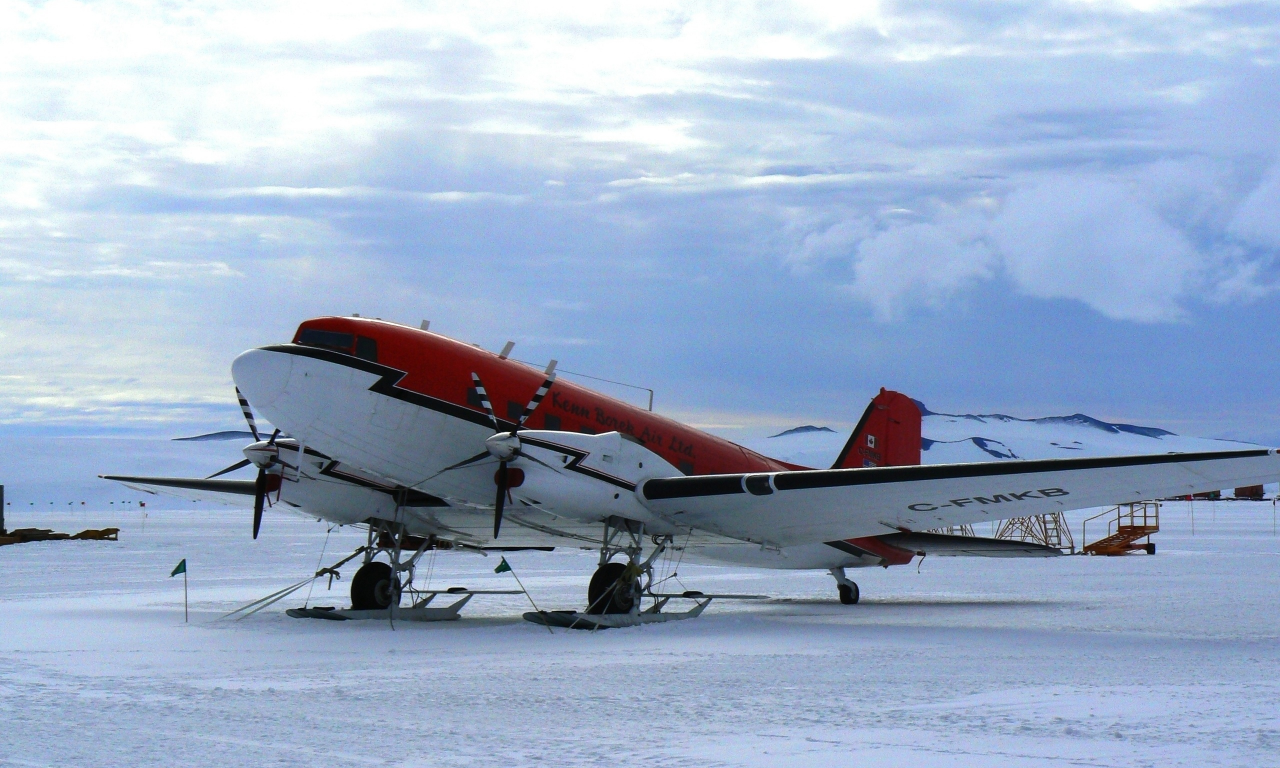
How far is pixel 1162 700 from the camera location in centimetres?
1066

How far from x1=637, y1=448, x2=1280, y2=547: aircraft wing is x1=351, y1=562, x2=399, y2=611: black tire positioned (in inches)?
206

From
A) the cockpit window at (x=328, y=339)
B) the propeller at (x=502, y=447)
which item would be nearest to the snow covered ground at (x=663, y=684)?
the propeller at (x=502, y=447)

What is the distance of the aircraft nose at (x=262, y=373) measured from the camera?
55.3 feet

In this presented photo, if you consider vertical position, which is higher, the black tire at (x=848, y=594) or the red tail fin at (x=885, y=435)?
the red tail fin at (x=885, y=435)

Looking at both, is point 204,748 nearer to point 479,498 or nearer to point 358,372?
point 358,372

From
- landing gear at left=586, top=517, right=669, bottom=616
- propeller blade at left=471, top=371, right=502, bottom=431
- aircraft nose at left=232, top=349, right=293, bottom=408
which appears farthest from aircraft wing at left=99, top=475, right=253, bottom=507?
landing gear at left=586, top=517, right=669, bottom=616

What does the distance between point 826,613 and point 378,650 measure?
373 inches

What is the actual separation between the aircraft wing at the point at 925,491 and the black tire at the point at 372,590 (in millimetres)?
5228

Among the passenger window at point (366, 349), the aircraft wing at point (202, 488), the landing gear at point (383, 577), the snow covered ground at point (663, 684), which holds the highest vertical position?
the passenger window at point (366, 349)

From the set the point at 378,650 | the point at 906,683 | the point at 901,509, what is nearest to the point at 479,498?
the point at 378,650

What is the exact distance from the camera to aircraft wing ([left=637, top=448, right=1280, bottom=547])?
16.6m

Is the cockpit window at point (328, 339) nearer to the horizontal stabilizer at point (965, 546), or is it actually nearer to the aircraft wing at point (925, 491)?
the aircraft wing at point (925, 491)

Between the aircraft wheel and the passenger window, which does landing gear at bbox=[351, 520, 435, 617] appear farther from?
the aircraft wheel

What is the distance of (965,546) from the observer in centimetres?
2384
